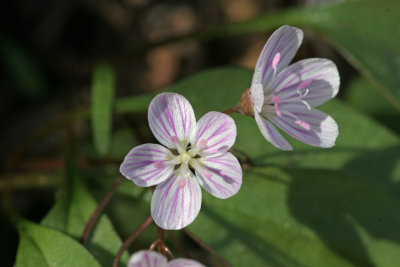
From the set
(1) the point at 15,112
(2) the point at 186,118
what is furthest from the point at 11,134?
(2) the point at 186,118

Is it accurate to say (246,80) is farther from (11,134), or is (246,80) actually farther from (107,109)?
(11,134)

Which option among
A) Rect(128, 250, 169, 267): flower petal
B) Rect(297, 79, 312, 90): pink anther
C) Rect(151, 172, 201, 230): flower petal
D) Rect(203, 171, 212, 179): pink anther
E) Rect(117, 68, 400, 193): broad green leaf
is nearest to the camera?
Rect(128, 250, 169, 267): flower petal

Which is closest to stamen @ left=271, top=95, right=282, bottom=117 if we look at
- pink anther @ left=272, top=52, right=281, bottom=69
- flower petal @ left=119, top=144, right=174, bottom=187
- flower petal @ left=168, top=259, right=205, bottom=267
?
pink anther @ left=272, top=52, right=281, bottom=69

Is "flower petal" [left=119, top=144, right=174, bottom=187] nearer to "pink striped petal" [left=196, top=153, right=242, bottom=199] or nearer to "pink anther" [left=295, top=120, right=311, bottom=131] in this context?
"pink striped petal" [left=196, top=153, right=242, bottom=199]

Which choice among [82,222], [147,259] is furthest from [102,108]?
[147,259]

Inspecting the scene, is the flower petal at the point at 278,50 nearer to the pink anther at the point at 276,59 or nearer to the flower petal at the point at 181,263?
the pink anther at the point at 276,59

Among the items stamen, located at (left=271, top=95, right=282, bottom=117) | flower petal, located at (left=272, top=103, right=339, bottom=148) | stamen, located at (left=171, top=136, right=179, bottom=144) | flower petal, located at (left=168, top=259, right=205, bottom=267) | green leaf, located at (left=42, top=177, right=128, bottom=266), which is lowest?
green leaf, located at (left=42, top=177, right=128, bottom=266)
